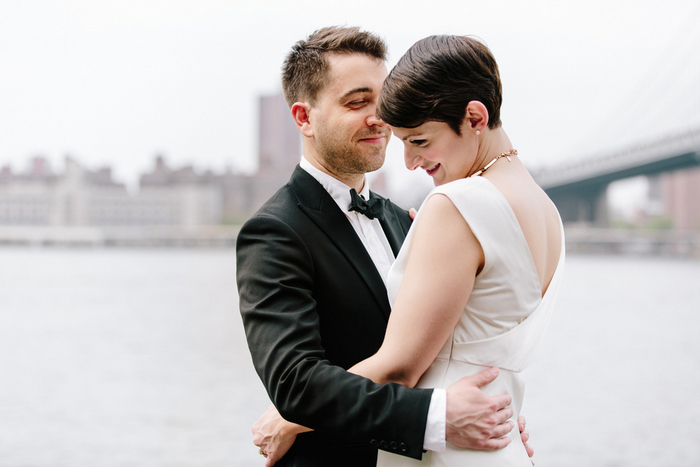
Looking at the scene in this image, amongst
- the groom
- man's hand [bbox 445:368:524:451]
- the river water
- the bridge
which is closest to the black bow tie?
the groom

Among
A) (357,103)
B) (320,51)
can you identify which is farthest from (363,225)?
(320,51)

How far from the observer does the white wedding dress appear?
43.8 inches

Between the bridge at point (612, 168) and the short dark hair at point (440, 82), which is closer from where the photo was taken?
the short dark hair at point (440, 82)

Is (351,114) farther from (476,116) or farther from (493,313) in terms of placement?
(493,313)

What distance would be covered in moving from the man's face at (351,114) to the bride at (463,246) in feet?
1.02

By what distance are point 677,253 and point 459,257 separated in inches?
1776

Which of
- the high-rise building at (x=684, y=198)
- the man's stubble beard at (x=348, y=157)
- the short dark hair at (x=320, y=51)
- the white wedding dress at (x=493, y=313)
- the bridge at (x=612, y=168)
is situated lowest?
the high-rise building at (x=684, y=198)

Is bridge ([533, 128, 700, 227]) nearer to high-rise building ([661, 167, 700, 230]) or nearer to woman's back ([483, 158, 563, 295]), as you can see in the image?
woman's back ([483, 158, 563, 295])

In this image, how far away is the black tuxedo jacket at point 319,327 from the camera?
1158 mm

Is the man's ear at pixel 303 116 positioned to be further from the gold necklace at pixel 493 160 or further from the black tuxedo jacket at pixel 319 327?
the gold necklace at pixel 493 160

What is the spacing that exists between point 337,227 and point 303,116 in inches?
11.8

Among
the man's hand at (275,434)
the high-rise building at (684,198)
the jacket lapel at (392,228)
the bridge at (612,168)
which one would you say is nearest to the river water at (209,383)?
the jacket lapel at (392,228)

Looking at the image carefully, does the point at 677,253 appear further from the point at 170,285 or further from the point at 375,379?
the point at 375,379

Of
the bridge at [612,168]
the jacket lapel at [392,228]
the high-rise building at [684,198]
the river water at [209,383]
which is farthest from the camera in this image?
the high-rise building at [684,198]
